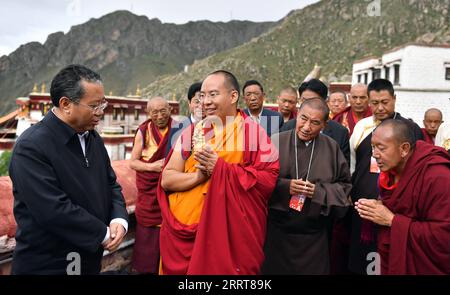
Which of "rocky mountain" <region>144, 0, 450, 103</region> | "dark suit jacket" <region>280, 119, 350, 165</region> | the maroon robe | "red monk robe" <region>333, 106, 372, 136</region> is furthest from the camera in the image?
"rocky mountain" <region>144, 0, 450, 103</region>

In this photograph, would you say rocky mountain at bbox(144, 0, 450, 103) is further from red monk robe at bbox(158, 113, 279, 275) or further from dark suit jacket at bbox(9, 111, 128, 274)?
dark suit jacket at bbox(9, 111, 128, 274)

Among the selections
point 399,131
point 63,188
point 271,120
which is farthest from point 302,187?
point 271,120

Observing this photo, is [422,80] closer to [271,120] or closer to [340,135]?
[271,120]

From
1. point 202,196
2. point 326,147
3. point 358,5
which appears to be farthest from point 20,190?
point 358,5

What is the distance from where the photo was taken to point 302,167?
2.90m

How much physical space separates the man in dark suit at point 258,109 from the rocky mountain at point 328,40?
41.0m

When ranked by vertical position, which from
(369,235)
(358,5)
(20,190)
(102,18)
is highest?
(102,18)

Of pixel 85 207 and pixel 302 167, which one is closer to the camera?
pixel 85 207

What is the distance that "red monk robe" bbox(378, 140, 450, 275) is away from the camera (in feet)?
6.92

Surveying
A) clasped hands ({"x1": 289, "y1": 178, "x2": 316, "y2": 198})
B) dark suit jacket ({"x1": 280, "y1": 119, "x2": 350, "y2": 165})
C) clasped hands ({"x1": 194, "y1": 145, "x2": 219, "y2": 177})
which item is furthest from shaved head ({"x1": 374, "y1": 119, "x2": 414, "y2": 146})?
dark suit jacket ({"x1": 280, "y1": 119, "x2": 350, "y2": 165})

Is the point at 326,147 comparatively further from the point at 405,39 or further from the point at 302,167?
the point at 405,39

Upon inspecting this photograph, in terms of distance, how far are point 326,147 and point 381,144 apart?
0.65m

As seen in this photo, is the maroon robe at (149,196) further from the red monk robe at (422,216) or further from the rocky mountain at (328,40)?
the rocky mountain at (328,40)

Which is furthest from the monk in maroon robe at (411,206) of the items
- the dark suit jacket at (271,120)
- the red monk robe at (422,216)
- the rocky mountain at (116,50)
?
the rocky mountain at (116,50)
